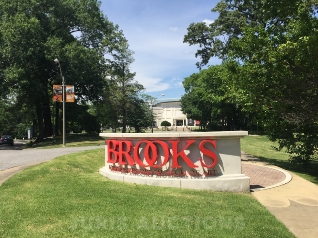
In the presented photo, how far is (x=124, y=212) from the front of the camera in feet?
18.2

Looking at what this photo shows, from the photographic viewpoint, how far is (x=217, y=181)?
7.62 metres

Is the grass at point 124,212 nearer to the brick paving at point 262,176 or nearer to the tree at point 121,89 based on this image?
the brick paving at point 262,176

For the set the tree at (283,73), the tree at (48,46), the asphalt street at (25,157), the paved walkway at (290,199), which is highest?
the tree at (48,46)

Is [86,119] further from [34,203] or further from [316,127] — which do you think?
[34,203]

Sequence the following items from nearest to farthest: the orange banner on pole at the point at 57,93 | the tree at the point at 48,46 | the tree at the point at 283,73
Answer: the tree at the point at 283,73 < the orange banner on pole at the point at 57,93 < the tree at the point at 48,46

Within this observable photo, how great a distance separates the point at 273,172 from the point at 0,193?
29.8 ft

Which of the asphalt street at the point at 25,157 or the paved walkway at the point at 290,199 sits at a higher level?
the asphalt street at the point at 25,157

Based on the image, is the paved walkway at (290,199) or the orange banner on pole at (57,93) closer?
the paved walkway at (290,199)

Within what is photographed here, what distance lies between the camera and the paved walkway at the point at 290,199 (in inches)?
211

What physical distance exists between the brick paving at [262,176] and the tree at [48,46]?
2208 cm

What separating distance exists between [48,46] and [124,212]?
89.8ft

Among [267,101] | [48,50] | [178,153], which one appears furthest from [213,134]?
[48,50]

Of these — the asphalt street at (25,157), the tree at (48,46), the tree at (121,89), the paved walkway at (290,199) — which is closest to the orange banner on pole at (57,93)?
the tree at (48,46)

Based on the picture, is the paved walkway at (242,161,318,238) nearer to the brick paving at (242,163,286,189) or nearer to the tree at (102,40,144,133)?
the brick paving at (242,163,286,189)
